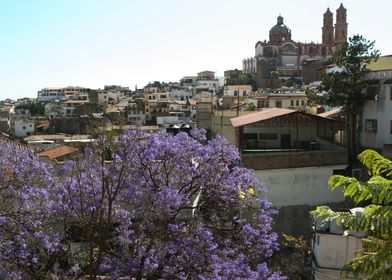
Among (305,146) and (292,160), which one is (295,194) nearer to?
(292,160)

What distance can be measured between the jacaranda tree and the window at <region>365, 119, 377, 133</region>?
14.9m

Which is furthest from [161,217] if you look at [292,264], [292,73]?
[292,73]

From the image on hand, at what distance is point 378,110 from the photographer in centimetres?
2283

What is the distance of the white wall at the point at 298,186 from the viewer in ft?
64.3

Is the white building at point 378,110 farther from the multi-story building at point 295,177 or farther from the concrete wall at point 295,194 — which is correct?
the concrete wall at point 295,194

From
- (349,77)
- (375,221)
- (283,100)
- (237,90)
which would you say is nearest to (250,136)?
(349,77)

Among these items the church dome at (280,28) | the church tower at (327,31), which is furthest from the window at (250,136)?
the church tower at (327,31)

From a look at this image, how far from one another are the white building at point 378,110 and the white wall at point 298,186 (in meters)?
3.50

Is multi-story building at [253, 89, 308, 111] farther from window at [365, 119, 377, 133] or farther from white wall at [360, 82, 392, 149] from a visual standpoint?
white wall at [360, 82, 392, 149]

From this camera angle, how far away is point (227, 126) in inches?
1250

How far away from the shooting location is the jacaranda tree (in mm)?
8672

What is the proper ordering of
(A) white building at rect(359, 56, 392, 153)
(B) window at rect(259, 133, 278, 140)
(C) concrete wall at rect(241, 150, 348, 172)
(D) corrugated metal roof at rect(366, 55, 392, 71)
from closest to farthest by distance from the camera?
(C) concrete wall at rect(241, 150, 348, 172) → (A) white building at rect(359, 56, 392, 153) → (D) corrugated metal roof at rect(366, 55, 392, 71) → (B) window at rect(259, 133, 278, 140)

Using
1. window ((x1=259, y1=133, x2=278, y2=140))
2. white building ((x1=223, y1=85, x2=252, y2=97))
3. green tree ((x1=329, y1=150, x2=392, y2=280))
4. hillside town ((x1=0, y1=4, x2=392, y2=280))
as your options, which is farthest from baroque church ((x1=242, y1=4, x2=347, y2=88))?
green tree ((x1=329, y1=150, x2=392, y2=280))

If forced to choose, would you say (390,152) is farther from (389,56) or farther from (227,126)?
(227,126)
